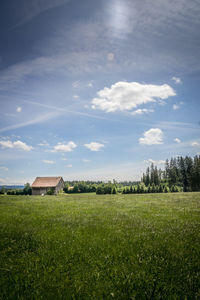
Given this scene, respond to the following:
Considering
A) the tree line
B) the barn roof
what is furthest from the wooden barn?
the tree line

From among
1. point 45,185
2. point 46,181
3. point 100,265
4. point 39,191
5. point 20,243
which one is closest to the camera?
point 100,265

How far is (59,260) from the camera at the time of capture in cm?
599

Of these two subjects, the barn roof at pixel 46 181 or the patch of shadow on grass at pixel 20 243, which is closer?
the patch of shadow on grass at pixel 20 243

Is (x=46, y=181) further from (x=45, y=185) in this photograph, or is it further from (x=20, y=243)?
(x=20, y=243)

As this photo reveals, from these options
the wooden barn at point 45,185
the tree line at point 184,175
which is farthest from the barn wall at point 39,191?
the tree line at point 184,175

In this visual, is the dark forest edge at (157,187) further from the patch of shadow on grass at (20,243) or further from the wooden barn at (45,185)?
the patch of shadow on grass at (20,243)

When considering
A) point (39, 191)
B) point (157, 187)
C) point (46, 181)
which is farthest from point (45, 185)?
point (157, 187)

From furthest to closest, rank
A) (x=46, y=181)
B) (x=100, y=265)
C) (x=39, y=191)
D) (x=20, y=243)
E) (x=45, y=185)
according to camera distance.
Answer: (x=46, y=181), (x=39, y=191), (x=45, y=185), (x=20, y=243), (x=100, y=265)

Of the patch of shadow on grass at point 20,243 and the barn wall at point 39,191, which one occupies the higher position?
the patch of shadow on grass at point 20,243

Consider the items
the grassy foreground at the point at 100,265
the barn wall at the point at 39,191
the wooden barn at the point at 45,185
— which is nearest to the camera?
the grassy foreground at the point at 100,265

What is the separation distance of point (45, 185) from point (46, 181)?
2689 millimetres

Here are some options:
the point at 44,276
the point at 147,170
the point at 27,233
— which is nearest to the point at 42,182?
the point at 27,233

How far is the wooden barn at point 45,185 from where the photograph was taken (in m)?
75.9

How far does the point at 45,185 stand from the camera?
7631 cm
